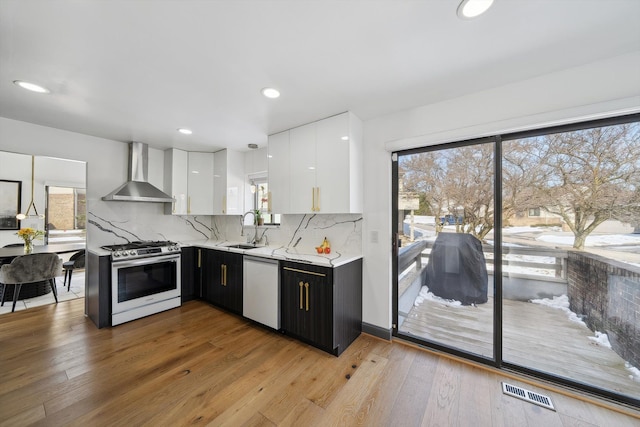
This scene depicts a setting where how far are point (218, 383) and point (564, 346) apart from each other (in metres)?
2.80

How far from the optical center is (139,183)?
3.55 meters

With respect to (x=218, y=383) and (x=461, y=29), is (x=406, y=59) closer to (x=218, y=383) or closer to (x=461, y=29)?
(x=461, y=29)

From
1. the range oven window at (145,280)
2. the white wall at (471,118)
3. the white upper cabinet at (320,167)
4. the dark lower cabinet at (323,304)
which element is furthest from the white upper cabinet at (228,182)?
the white wall at (471,118)

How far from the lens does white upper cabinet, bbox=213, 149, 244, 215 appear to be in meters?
3.88

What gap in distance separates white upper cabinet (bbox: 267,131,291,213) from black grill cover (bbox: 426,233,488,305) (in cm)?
174

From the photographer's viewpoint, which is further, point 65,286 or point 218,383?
point 65,286

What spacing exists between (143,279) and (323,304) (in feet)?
8.08

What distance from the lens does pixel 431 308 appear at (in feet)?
8.28

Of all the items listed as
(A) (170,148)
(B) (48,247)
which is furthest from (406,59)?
(B) (48,247)

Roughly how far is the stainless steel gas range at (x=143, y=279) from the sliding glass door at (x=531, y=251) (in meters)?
3.03

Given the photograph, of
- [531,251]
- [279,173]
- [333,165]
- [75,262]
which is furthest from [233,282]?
[531,251]

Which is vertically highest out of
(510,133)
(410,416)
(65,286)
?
(510,133)

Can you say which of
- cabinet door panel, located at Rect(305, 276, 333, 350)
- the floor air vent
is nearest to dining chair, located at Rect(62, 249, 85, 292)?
cabinet door panel, located at Rect(305, 276, 333, 350)

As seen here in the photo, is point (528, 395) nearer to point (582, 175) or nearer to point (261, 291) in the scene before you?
point (582, 175)
